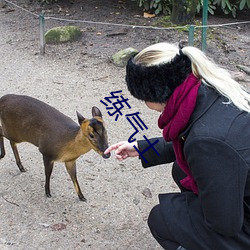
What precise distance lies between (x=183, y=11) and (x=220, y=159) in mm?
5029

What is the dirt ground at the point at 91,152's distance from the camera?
309 centimetres

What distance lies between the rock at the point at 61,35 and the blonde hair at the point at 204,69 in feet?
14.8

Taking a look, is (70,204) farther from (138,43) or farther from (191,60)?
(138,43)

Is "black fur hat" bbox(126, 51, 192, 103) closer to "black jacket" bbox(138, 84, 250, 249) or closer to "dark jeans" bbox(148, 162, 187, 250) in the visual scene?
"black jacket" bbox(138, 84, 250, 249)

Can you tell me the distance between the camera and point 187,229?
2.29 meters

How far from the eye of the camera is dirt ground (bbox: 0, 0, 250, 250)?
10.1ft

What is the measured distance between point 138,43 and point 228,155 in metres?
4.55

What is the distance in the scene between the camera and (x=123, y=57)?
572 cm

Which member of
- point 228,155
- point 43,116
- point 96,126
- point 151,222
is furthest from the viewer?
point 43,116

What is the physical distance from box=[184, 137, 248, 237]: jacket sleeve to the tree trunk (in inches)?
194

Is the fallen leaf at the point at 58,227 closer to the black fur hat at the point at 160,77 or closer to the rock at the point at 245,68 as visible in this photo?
the black fur hat at the point at 160,77

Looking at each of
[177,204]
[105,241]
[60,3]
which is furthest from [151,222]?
[60,3]

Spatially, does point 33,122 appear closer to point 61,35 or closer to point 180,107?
point 180,107

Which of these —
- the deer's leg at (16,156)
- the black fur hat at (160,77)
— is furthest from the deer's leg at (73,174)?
the black fur hat at (160,77)
